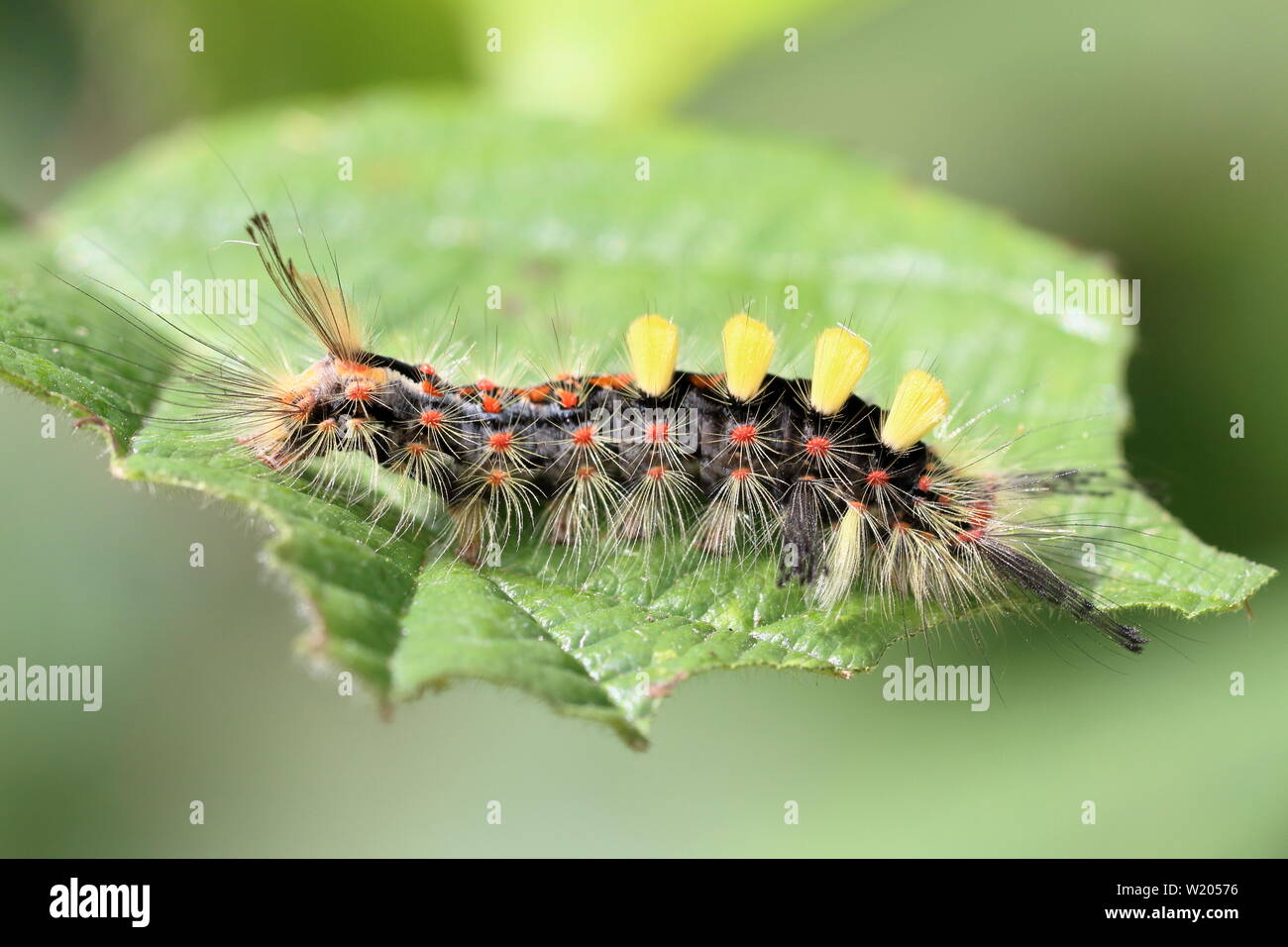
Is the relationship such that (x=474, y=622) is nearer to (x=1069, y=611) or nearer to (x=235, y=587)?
(x=1069, y=611)

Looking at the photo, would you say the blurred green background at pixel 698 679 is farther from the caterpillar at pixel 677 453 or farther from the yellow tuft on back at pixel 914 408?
the yellow tuft on back at pixel 914 408

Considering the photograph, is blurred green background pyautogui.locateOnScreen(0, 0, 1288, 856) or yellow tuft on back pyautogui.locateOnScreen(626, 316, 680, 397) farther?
blurred green background pyautogui.locateOnScreen(0, 0, 1288, 856)

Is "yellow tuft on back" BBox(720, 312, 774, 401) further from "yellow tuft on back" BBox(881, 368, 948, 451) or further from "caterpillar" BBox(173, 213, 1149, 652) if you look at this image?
"yellow tuft on back" BBox(881, 368, 948, 451)

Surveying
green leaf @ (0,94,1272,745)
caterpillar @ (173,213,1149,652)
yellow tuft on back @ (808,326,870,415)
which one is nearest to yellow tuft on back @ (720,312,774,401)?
caterpillar @ (173,213,1149,652)

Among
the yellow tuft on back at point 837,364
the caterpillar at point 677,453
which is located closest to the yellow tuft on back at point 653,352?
the caterpillar at point 677,453

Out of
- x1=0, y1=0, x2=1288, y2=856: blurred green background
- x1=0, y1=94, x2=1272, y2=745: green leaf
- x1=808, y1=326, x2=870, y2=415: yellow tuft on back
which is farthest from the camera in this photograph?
x1=0, y1=0, x2=1288, y2=856: blurred green background

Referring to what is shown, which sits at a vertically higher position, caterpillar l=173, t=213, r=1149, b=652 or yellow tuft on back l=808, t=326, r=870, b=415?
yellow tuft on back l=808, t=326, r=870, b=415

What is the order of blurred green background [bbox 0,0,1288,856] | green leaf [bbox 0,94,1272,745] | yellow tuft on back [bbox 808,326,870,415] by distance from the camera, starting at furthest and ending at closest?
blurred green background [bbox 0,0,1288,856] < yellow tuft on back [bbox 808,326,870,415] < green leaf [bbox 0,94,1272,745]

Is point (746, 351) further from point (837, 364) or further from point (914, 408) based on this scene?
point (914, 408)
